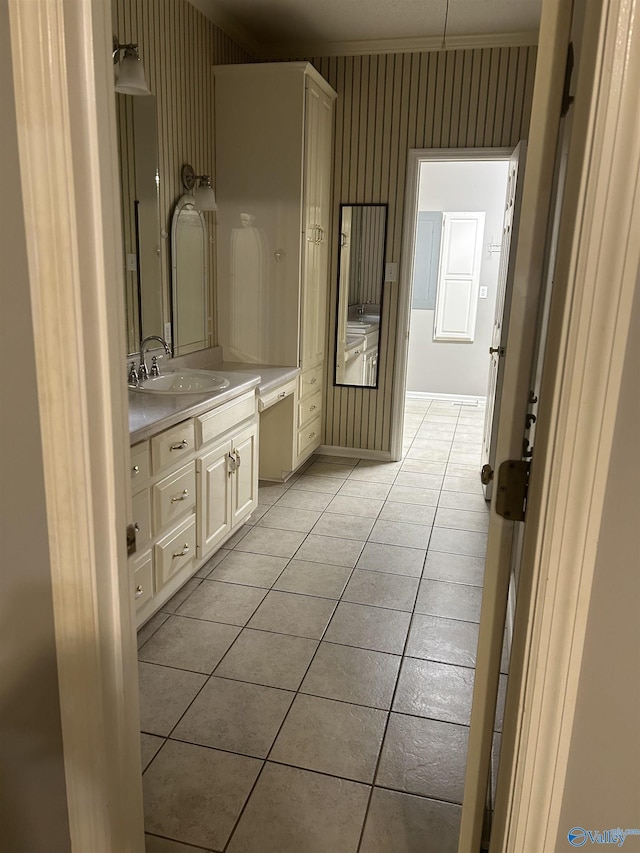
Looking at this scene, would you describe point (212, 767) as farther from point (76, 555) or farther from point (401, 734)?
point (76, 555)

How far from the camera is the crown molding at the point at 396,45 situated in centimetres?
399

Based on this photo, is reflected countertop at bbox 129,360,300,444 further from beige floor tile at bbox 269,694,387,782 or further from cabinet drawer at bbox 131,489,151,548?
beige floor tile at bbox 269,694,387,782

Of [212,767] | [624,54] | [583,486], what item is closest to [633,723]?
[583,486]

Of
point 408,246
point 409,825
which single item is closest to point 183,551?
point 409,825

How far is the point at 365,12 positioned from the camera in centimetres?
370

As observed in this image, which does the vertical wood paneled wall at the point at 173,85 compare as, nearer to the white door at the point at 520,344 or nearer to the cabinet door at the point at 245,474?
the cabinet door at the point at 245,474

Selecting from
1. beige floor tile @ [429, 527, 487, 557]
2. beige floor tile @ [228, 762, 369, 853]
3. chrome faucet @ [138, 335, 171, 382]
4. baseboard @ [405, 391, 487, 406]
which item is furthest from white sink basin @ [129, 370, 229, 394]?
baseboard @ [405, 391, 487, 406]

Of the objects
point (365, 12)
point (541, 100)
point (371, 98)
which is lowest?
point (541, 100)

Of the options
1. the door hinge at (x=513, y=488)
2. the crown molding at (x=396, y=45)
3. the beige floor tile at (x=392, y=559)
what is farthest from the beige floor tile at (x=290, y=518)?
the crown molding at (x=396, y=45)

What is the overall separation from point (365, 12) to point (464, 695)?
3.58 meters

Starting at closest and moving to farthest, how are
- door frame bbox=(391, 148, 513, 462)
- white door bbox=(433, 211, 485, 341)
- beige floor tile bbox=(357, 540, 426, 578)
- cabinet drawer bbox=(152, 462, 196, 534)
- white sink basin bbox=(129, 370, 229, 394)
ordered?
cabinet drawer bbox=(152, 462, 196, 534)
white sink basin bbox=(129, 370, 229, 394)
beige floor tile bbox=(357, 540, 426, 578)
door frame bbox=(391, 148, 513, 462)
white door bbox=(433, 211, 485, 341)

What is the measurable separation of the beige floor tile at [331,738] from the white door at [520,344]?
746mm

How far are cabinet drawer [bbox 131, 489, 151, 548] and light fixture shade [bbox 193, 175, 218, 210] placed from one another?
1.93m

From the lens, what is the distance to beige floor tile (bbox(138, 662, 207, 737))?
2.10 meters
